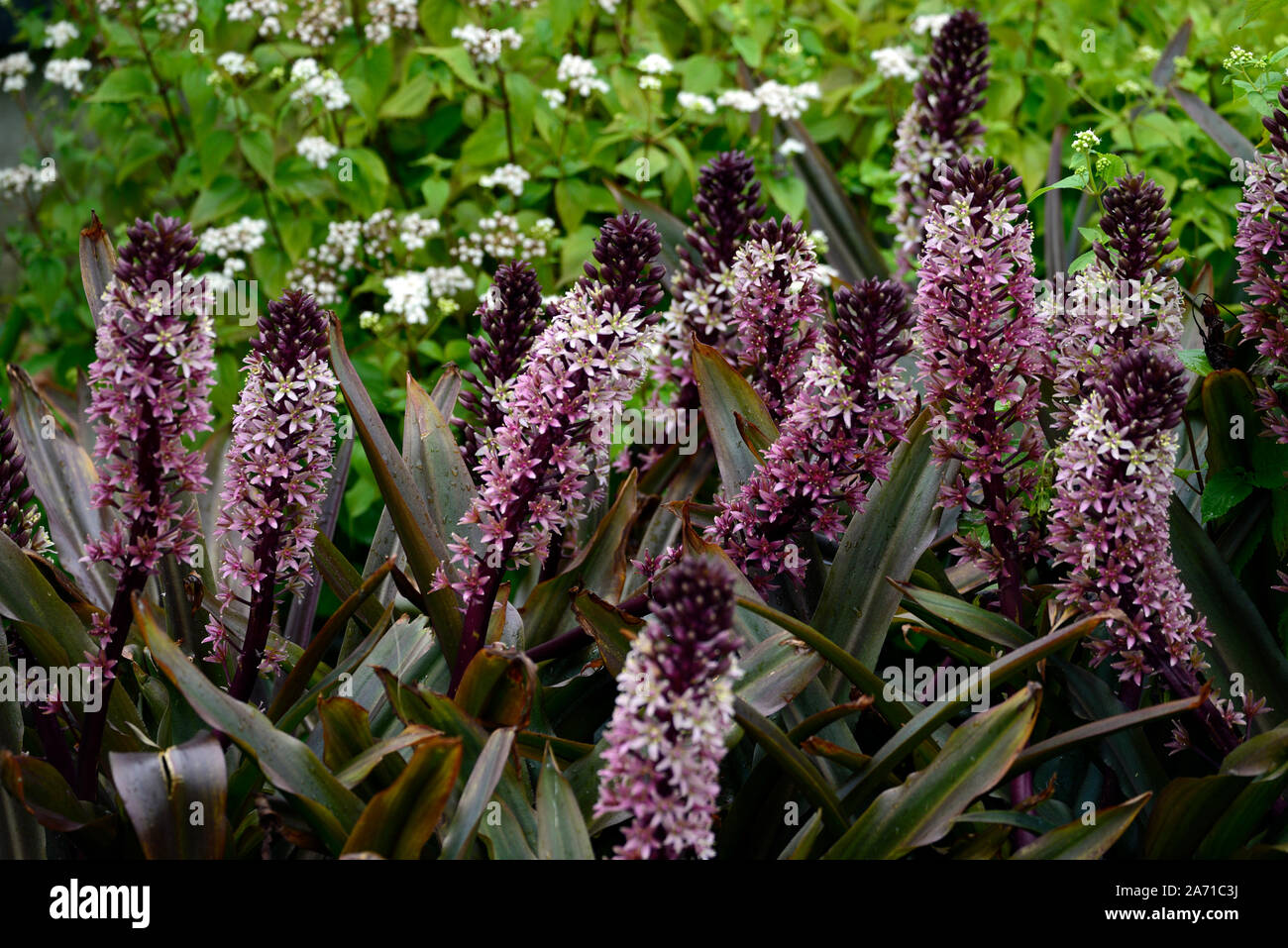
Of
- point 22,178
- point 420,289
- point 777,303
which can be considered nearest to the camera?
point 777,303

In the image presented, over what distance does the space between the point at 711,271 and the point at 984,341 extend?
0.95m

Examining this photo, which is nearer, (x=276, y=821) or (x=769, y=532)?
(x=276, y=821)

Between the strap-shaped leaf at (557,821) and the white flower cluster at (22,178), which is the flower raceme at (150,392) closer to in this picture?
the strap-shaped leaf at (557,821)

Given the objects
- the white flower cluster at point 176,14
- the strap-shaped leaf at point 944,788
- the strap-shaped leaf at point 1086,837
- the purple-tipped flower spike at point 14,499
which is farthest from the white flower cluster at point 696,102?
the strap-shaped leaf at point 1086,837

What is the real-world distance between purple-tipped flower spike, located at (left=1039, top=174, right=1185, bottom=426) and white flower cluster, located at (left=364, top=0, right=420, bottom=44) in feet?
9.89

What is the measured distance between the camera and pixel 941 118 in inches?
145

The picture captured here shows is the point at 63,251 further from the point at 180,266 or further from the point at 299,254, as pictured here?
the point at 180,266

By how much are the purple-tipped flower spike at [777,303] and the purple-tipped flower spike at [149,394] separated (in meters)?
1.16

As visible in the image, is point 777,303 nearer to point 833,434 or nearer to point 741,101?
point 833,434

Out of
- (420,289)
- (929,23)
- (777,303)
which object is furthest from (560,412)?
(929,23)

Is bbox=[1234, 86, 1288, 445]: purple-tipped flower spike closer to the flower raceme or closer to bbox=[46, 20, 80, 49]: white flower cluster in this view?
the flower raceme

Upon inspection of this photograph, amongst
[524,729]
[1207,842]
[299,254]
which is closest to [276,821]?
[524,729]

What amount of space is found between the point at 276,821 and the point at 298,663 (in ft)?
1.37

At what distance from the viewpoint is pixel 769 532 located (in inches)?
94.5
